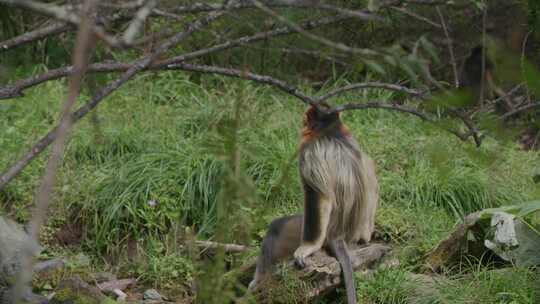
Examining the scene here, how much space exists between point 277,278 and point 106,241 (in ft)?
5.95

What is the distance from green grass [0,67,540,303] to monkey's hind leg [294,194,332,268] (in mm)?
807

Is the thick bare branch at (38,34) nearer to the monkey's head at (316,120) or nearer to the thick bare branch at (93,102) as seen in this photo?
the thick bare branch at (93,102)

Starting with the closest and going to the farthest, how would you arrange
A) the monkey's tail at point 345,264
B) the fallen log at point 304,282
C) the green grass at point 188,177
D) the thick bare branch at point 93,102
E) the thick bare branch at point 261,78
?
1. the thick bare branch at point 93,102
2. the thick bare branch at point 261,78
3. the monkey's tail at point 345,264
4. the fallen log at point 304,282
5. the green grass at point 188,177

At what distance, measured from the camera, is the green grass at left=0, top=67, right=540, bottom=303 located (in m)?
6.13

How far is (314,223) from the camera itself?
507 cm

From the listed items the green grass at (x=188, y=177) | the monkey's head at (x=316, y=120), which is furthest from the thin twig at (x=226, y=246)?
the green grass at (x=188, y=177)

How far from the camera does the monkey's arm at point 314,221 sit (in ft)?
16.5

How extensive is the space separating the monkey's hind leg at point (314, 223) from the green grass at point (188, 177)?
807mm

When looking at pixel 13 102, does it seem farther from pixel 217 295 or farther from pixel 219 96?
pixel 217 295

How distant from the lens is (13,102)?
7590 millimetres

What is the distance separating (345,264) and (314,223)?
11.7 inches

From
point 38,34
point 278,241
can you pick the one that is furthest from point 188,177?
point 38,34

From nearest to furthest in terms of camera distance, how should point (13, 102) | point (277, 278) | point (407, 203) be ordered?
point (277, 278)
point (407, 203)
point (13, 102)

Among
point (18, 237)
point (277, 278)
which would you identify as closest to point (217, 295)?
point (277, 278)
